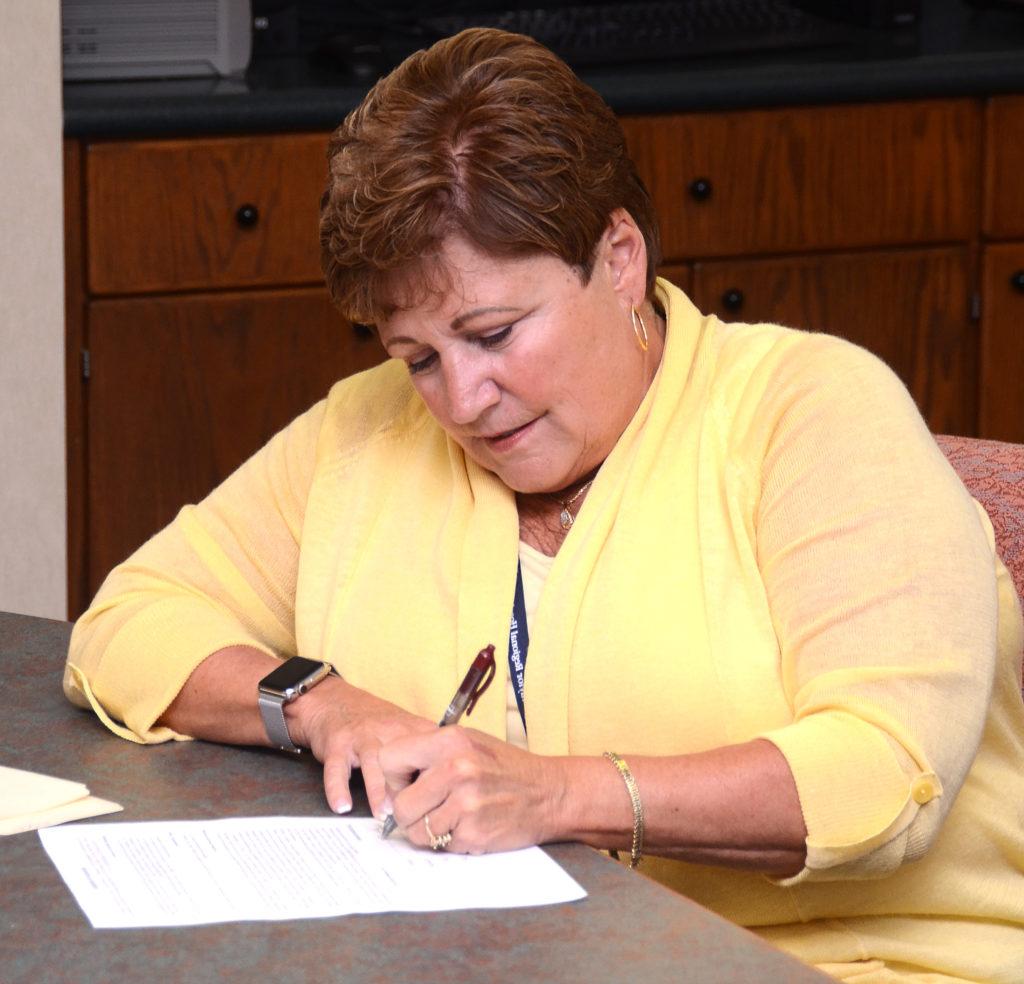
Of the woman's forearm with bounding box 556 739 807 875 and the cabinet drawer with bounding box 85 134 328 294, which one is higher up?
the cabinet drawer with bounding box 85 134 328 294

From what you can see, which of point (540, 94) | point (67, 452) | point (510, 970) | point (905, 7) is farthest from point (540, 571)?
point (905, 7)

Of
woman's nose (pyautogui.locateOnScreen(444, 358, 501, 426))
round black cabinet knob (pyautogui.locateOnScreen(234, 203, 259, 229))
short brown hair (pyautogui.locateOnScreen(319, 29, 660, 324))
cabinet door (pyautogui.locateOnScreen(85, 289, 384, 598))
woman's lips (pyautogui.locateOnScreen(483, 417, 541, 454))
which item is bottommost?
cabinet door (pyautogui.locateOnScreen(85, 289, 384, 598))

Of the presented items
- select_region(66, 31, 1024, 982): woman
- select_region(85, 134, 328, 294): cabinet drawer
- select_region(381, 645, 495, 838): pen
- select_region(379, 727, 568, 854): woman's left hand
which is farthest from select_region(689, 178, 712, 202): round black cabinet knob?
select_region(379, 727, 568, 854): woman's left hand

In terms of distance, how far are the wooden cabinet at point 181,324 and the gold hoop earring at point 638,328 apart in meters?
1.43

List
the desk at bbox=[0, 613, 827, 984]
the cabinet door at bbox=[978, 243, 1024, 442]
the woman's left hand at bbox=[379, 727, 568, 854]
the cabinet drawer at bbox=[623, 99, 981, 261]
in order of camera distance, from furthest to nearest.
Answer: the cabinet door at bbox=[978, 243, 1024, 442], the cabinet drawer at bbox=[623, 99, 981, 261], the woman's left hand at bbox=[379, 727, 568, 854], the desk at bbox=[0, 613, 827, 984]

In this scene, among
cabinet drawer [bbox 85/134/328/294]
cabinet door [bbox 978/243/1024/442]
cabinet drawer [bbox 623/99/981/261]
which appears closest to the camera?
cabinet drawer [bbox 85/134/328/294]

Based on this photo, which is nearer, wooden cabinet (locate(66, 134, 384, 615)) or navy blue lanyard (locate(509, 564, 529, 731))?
navy blue lanyard (locate(509, 564, 529, 731))

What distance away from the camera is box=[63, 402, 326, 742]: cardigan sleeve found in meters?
1.45

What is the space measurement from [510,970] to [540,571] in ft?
1.90

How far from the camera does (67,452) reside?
2.90 m

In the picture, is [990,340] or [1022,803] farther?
[990,340]

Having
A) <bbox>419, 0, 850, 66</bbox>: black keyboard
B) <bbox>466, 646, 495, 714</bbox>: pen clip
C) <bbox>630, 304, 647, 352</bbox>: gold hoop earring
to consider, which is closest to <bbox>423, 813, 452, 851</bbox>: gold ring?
<bbox>466, 646, 495, 714</bbox>: pen clip

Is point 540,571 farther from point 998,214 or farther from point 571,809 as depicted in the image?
point 998,214

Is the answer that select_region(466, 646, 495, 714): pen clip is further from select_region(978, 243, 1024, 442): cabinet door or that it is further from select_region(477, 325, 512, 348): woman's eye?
select_region(978, 243, 1024, 442): cabinet door
